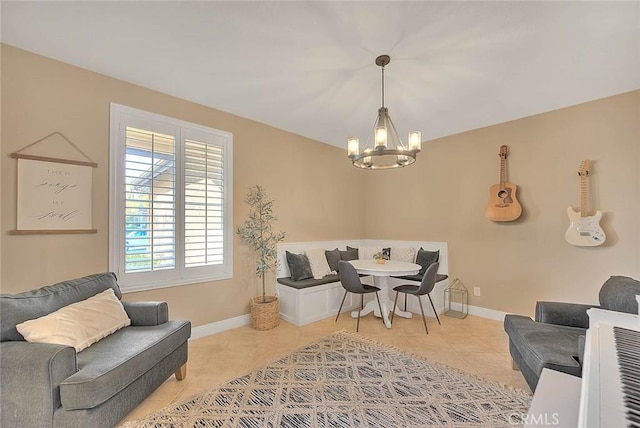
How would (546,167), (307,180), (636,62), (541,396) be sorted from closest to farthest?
1. (541,396)
2. (636,62)
3. (546,167)
4. (307,180)

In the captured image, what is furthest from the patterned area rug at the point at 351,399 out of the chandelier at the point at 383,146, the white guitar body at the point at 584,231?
the white guitar body at the point at 584,231

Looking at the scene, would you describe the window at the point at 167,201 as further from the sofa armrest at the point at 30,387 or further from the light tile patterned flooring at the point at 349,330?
the sofa armrest at the point at 30,387

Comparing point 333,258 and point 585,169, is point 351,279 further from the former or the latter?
point 585,169

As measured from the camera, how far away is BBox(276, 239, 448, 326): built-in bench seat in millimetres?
3562

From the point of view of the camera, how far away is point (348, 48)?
2207mm

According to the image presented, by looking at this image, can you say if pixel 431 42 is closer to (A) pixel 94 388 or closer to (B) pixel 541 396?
(B) pixel 541 396

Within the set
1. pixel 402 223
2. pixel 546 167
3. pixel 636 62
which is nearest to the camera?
pixel 636 62

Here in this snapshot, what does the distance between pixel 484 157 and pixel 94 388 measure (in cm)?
463

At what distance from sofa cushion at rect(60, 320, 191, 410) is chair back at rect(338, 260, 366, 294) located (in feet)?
5.90

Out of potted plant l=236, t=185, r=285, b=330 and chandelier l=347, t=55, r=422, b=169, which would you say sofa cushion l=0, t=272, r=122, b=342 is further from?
chandelier l=347, t=55, r=422, b=169

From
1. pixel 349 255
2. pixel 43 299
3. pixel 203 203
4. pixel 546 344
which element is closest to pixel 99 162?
pixel 203 203

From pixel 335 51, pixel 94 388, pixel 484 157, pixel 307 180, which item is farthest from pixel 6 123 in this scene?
pixel 484 157

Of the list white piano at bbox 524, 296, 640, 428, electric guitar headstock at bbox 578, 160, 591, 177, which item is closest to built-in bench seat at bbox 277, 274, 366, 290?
white piano at bbox 524, 296, 640, 428

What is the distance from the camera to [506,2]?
69.4 inches
